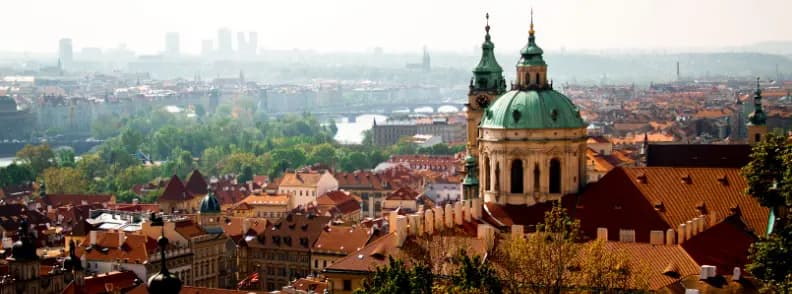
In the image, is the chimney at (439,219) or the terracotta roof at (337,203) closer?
the chimney at (439,219)

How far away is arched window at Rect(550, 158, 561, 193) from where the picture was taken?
58594 mm

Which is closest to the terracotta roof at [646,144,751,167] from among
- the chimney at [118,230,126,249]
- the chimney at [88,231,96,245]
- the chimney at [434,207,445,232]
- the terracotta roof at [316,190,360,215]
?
the chimney at [434,207,445,232]

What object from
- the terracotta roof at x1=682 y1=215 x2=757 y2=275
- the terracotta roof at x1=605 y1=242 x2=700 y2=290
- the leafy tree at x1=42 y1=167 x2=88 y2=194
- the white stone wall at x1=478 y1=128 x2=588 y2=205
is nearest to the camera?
the terracotta roof at x1=605 y1=242 x2=700 y2=290

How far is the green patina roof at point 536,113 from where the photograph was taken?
5859 cm

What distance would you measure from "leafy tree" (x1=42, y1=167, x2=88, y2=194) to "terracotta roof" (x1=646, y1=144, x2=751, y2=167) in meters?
64.1

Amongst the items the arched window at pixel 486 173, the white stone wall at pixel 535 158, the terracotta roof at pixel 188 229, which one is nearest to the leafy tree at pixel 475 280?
the white stone wall at pixel 535 158

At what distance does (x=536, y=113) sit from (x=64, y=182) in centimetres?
7595

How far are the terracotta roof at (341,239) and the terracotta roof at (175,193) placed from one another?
100 ft

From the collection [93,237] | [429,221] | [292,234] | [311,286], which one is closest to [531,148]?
[429,221]

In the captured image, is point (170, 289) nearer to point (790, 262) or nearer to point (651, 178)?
point (790, 262)

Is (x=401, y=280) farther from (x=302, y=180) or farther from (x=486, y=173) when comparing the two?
(x=302, y=180)

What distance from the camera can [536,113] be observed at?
58.7 meters

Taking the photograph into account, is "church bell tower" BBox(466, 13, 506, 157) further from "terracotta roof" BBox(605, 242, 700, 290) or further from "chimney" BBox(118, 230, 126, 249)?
"terracotta roof" BBox(605, 242, 700, 290)

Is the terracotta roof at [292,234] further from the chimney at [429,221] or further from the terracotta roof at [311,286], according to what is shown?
the chimney at [429,221]
